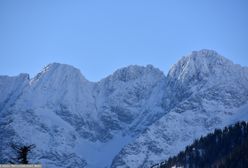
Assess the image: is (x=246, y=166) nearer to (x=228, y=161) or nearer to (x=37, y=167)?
(x=228, y=161)

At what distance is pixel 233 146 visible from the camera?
7859 inches

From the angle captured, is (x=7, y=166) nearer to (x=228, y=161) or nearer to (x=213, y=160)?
(x=228, y=161)

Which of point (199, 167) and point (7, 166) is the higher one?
point (199, 167)

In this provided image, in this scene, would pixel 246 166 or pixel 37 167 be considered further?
pixel 246 166

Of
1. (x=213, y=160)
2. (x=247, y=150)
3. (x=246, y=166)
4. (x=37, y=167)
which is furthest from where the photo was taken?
(x=213, y=160)

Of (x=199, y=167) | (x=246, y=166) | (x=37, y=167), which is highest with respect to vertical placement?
(x=199, y=167)

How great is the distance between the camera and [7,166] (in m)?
29.2

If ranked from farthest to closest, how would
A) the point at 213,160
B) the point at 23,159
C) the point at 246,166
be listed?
the point at 213,160
the point at 246,166
the point at 23,159

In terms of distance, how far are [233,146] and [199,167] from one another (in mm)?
9881

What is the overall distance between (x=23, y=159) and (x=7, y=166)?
6.11 feet


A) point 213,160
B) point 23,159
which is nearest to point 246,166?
point 213,160

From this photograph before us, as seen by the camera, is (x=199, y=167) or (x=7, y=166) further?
(x=199, y=167)

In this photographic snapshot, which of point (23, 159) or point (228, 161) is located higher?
point (228, 161)

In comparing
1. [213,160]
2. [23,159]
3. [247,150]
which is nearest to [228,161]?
[247,150]
